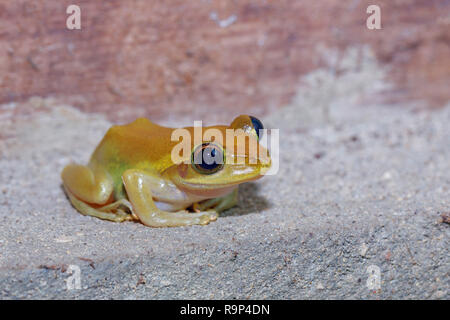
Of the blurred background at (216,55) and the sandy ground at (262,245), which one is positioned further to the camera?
the blurred background at (216,55)

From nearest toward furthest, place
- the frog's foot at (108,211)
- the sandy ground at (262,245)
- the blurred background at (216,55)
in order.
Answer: the sandy ground at (262,245), the frog's foot at (108,211), the blurred background at (216,55)

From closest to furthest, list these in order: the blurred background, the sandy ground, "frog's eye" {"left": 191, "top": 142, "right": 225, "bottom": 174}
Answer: the sandy ground < "frog's eye" {"left": 191, "top": 142, "right": 225, "bottom": 174} < the blurred background

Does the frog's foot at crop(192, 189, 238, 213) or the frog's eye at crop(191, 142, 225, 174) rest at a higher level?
the frog's eye at crop(191, 142, 225, 174)

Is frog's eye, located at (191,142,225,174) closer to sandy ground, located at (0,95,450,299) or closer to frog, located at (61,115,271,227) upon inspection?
frog, located at (61,115,271,227)

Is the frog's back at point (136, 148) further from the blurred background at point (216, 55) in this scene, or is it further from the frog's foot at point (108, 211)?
the blurred background at point (216, 55)

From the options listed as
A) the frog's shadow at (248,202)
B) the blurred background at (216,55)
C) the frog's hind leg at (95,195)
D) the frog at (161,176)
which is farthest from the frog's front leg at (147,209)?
the blurred background at (216,55)

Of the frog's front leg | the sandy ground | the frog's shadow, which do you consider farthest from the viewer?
the frog's shadow

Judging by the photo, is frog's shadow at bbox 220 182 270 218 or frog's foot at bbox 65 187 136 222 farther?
frog's shadow at bbox 220 182 270 218

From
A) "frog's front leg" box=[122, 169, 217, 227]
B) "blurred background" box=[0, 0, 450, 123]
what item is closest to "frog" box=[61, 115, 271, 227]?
"frog's front leg" box=[122, 169, 217, 227]

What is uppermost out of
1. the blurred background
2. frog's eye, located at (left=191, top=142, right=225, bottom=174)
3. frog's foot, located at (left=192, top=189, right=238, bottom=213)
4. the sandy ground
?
the blurred background
